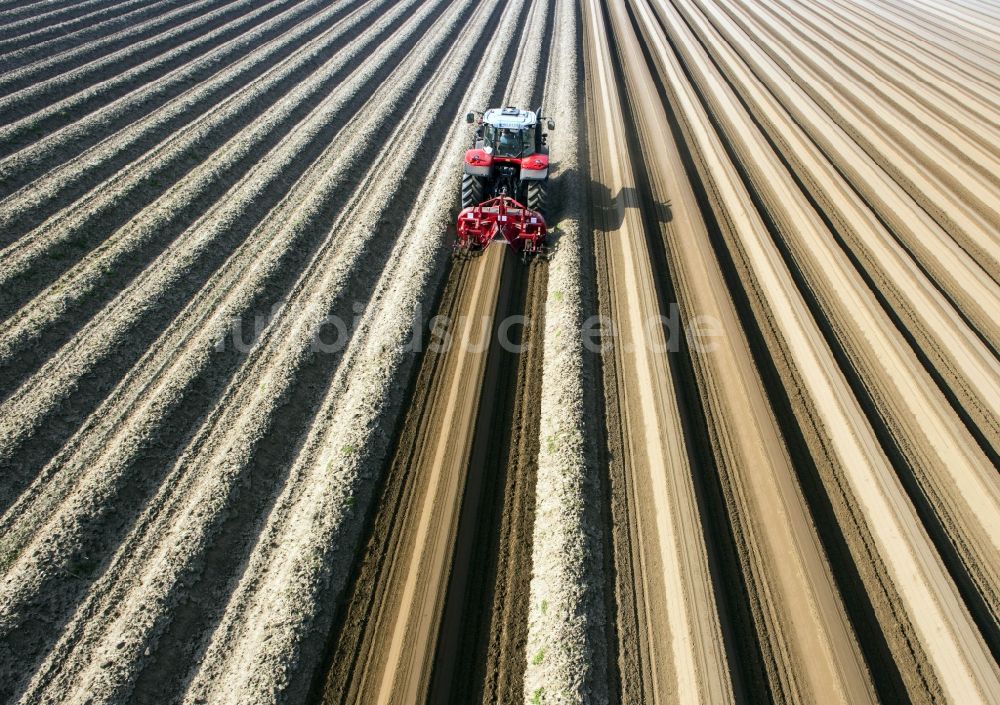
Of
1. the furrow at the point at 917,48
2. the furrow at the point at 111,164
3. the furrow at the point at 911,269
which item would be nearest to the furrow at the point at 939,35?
the furrow at the point at 917,48

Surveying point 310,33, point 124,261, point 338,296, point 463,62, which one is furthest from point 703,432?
point 310,33

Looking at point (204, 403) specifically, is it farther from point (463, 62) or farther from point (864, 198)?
point (463, 62)

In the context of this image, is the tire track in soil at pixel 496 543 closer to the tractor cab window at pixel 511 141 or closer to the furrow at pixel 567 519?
the furrow at pixel 567 519

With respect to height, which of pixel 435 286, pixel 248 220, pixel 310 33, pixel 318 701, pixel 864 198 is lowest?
pixel 318 701

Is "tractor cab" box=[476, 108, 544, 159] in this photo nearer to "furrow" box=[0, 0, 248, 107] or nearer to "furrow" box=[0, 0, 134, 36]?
"furrow" box=[0, 0, 248, 107]

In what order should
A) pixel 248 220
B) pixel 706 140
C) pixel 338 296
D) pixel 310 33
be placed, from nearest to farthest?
pixel 338 296 → pixel 248 220 → pixel 706 140 → pixel 310 33

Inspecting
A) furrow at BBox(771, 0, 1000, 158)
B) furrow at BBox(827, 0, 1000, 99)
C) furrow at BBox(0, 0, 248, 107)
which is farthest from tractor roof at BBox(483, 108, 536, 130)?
furrow at BBox(827, 0, 1000, 99)
